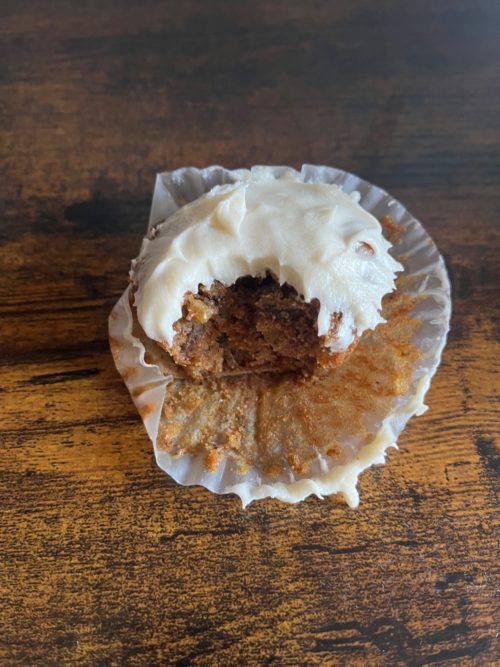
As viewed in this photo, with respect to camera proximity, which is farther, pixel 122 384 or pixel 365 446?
pixel 122 384

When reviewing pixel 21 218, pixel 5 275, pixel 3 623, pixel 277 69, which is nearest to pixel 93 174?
pixel 21 218

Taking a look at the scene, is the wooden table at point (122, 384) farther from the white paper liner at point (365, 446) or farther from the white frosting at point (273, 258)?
the white frosting at point (273, 258)

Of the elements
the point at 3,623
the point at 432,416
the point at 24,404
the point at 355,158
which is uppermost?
the point at 355,158

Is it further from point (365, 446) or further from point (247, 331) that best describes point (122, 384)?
point (365, 446)

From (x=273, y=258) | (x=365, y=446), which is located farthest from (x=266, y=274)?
(x=365, y=446)

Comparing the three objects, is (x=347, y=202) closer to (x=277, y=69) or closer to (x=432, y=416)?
(x=432, y=416)

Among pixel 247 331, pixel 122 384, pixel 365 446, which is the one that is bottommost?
pixel 122 384

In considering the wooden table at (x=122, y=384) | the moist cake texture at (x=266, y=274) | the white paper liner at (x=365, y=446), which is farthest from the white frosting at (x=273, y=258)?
the wooden table at (x=122, y=384)
